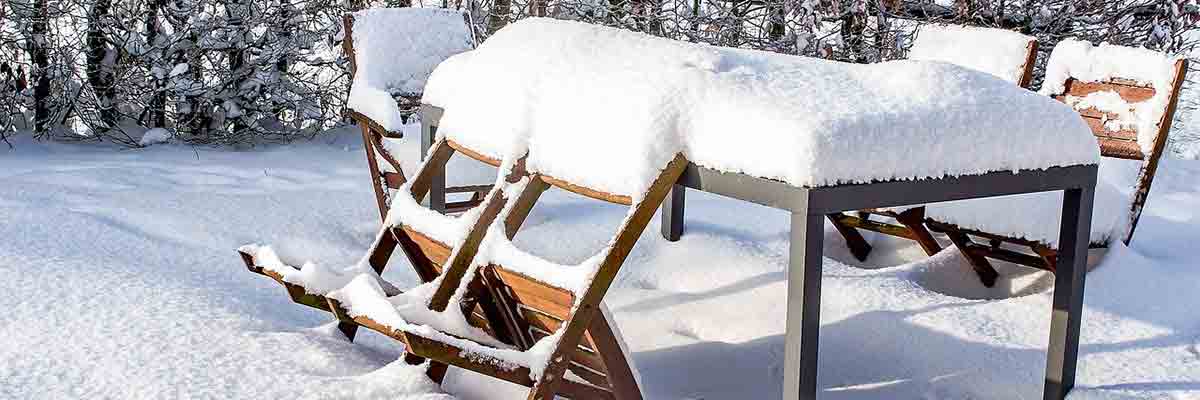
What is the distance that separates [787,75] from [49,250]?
2.27 metres

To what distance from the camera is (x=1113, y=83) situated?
13.3 ft

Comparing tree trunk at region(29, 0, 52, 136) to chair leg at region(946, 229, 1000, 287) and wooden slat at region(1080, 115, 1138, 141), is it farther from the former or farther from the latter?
wooden slat at region(1080, 115, 1138, 141)

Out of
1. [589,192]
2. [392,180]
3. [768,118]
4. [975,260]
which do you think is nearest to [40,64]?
[392,180]

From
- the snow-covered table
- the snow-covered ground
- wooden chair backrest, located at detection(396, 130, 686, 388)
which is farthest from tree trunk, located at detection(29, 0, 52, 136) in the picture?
the snow-covered table

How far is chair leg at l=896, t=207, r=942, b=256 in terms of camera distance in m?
3.95

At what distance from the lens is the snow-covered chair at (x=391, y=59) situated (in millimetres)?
4391

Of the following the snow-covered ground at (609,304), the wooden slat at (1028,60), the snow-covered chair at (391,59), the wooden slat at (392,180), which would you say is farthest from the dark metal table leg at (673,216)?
the wooden slat at (1028,60)

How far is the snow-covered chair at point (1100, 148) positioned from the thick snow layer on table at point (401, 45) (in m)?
2.00

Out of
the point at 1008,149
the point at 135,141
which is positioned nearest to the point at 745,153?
the point at 1008,149

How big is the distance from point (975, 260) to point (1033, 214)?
371 millimetres

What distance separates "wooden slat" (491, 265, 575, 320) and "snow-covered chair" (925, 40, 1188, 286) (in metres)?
1.69

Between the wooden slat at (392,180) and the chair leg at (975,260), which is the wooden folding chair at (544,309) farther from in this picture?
the chair leg at (975,260)

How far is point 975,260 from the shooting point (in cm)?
402

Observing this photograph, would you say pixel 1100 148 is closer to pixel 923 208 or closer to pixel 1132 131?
pixel 1132 131
